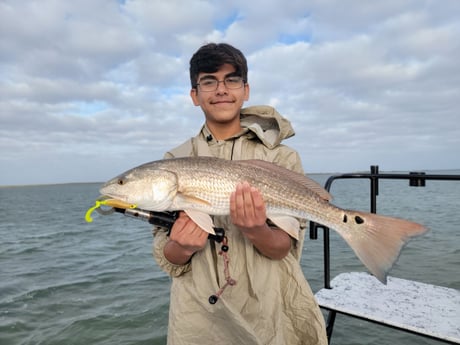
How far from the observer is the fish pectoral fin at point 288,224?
2.79 metres

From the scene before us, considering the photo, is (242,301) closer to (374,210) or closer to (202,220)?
(202,220)

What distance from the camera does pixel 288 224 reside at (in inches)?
112

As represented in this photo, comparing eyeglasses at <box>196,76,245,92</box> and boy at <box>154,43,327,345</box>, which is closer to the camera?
boy at <box>154,43,327,345</box>

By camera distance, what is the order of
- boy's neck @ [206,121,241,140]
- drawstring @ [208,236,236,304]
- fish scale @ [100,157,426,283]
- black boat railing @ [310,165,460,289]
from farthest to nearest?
black boat railing @ [310,165,460,289] < boy's neck @ [206,121,241,140] < fish scale @ [100,157,426,283] < drawstring @ [208,236,236,304]

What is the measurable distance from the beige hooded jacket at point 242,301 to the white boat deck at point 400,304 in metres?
1.15

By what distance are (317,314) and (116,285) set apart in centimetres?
876

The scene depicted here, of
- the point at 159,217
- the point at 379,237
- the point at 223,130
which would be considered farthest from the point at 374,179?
the point at 159,217

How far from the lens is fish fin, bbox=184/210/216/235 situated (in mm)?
2648

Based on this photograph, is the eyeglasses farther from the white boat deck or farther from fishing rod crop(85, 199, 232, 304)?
the white boat deck

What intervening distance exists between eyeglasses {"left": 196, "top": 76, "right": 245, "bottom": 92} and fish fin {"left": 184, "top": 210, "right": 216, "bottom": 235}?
1.17 metres

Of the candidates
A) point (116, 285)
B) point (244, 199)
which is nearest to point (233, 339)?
point (244, 199)

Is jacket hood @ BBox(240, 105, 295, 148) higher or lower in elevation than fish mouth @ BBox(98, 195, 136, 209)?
higher

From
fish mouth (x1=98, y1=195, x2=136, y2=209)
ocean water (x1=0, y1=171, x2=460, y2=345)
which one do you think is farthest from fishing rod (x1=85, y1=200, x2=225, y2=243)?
ocean water (x1=0, y1=171, x2=460, y2=345)

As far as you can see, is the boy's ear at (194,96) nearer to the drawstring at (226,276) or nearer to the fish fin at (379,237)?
the drawstring at (226,276)
